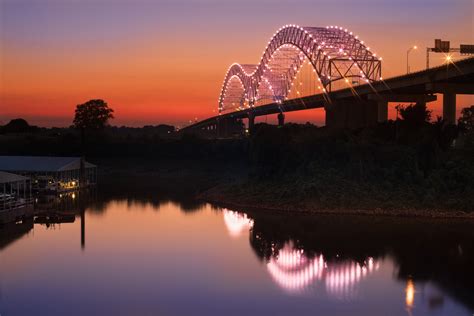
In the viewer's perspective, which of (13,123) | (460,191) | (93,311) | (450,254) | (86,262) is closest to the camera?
(93,311)

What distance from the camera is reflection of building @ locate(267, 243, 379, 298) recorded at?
811 inches

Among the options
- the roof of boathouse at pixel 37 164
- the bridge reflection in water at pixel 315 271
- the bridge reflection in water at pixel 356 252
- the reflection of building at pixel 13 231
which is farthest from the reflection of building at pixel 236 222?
the roof of boathouse at pixel 37 164

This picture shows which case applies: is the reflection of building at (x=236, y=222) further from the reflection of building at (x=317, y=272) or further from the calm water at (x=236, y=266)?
the reflection of building at (x=317, y=272)

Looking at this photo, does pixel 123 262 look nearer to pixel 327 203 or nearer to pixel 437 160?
pixel 327 203

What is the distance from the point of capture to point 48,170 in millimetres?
44406

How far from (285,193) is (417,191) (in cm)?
841

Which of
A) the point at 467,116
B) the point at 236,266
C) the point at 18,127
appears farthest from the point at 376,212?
the point at 18,127

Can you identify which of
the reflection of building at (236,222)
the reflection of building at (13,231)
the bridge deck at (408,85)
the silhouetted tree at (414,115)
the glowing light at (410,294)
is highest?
the bridge deck at (408,85)

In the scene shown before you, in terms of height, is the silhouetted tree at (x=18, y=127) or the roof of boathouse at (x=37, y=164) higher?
the silhouetted tree at (x=18, y=127)

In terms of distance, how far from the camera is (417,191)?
37.8m

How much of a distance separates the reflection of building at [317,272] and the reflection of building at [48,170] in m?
24.0

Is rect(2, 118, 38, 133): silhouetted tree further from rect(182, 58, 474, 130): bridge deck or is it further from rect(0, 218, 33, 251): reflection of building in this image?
rect(0, 218, 33, 251): reflection of building

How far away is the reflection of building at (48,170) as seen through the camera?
43688mm

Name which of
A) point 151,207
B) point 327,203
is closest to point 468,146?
point 327,203
